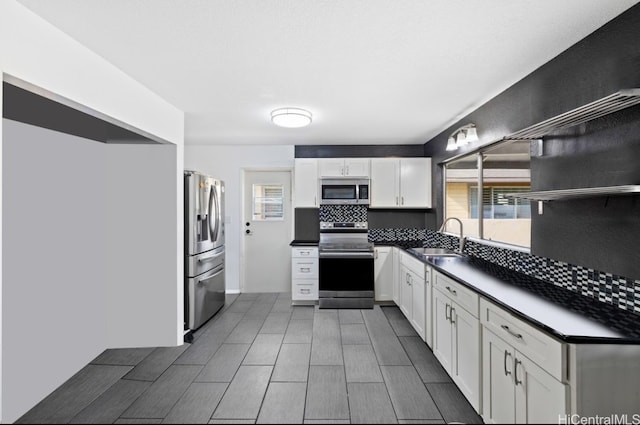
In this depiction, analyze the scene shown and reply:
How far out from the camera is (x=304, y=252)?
4641 mm

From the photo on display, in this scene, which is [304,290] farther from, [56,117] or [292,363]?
[56,117]

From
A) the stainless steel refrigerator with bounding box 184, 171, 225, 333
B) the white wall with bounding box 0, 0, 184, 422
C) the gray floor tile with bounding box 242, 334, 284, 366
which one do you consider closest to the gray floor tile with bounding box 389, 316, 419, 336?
the gray floor tile with bounding box 242, 334, 284, 366

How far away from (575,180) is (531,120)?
23.4 inches

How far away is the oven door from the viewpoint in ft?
14.7

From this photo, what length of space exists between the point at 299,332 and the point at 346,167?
7.72 ft

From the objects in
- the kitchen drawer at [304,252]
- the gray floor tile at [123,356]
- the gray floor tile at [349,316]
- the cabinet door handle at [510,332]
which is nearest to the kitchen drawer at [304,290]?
the kitchen drawer at [304,252]

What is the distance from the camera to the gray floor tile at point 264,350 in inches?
115

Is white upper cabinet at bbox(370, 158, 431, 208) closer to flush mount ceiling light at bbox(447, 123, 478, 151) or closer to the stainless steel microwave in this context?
the stainless steel microwave

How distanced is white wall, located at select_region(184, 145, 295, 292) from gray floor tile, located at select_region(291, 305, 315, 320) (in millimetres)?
1244

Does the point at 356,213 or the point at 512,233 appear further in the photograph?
the point at 356,213

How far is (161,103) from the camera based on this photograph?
3.02 meters

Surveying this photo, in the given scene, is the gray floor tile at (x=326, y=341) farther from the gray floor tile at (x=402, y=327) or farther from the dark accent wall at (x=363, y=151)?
the dark accent wall at (x=363, y=151)

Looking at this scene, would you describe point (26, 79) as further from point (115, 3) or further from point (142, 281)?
point (142, 281)

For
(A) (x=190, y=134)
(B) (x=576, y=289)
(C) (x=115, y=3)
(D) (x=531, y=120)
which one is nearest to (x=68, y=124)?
(C) (x=115, y=3)
